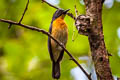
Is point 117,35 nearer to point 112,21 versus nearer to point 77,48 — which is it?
point 112,21

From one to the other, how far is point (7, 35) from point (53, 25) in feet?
2.57

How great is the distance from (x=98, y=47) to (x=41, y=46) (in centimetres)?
253

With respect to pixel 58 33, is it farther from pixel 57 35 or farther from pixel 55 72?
pixel 55 72

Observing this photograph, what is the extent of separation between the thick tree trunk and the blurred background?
4.78ft

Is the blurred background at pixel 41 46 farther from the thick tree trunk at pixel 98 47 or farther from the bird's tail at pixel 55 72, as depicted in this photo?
the thick tree trunk at pixel 98 47

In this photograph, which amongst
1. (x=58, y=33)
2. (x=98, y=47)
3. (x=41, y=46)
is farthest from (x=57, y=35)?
(x=98, y=47)

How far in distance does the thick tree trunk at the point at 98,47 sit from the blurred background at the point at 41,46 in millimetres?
1456

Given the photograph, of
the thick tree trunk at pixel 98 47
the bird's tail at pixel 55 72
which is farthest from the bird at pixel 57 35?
the thick tree trunk at pixel 98 47

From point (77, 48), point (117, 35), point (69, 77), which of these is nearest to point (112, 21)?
point (117, 35)

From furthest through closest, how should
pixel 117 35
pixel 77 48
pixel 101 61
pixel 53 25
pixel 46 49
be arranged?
pixel 53 25 < pixel 46 49 < pixel 77 48 < pixel 117 35 < pixel 101 61

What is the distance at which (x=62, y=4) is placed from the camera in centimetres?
392

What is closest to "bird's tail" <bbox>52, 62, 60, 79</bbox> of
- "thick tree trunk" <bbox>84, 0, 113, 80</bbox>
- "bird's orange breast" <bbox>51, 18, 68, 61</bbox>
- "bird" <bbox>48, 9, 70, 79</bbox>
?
"bird" <bbox>48, 9, 70, 79</bbox>

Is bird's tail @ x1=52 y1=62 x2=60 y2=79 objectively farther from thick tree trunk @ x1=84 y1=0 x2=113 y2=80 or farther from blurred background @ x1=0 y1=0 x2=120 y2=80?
thick tree trunk @ x1=84 y1=0 x2=113 y2=80

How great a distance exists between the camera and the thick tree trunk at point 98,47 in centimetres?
204
